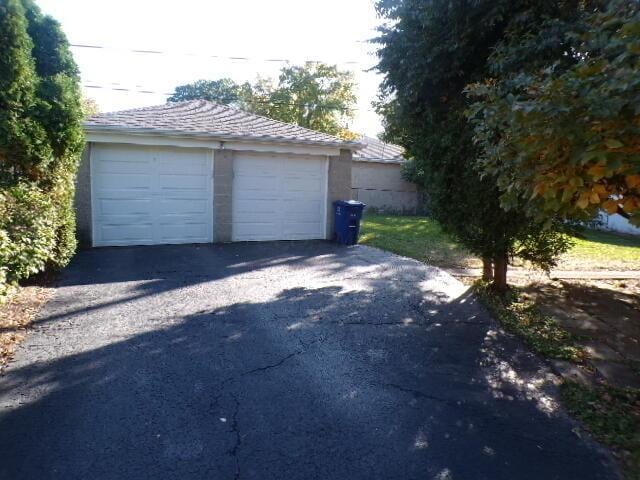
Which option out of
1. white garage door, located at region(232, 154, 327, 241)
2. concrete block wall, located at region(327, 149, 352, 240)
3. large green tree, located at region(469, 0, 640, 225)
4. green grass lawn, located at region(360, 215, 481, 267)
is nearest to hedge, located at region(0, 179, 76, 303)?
large green tree, located at region(469, 0, 640, 225)

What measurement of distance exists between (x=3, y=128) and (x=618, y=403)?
750cm

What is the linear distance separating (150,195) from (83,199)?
1.34 metres

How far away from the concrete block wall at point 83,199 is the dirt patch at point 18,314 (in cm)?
313

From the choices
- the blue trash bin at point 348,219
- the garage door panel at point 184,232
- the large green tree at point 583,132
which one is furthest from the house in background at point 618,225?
the large green tree at point 583,132

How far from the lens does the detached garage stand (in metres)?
10.2

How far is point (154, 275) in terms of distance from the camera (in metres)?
8.06

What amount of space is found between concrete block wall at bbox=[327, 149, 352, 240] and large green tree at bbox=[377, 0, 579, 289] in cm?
424

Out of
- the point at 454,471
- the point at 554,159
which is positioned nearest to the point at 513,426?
the point at 454,471

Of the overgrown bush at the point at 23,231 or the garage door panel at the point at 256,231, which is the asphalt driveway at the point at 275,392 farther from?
the garage door panel at the point at 256,231

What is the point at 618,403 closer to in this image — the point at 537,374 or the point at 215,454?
the point at 537,374

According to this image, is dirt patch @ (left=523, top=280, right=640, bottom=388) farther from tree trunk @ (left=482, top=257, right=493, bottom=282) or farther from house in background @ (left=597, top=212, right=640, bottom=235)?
house in background @ (left=597, top=212, right=640, bottom=235)

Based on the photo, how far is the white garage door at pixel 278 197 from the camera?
11547 millimetres

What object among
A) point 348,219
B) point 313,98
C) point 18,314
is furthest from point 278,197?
point 313,98

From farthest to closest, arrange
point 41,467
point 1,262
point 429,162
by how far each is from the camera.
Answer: point 429,162 → point 1,262 → point 41,467
